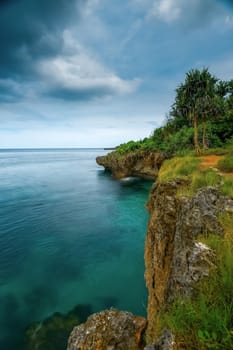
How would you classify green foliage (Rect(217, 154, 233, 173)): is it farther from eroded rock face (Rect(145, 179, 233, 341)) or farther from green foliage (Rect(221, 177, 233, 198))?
green foliage (Rect(221, 177, 233, 198))

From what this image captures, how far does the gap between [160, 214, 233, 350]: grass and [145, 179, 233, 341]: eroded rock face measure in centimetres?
25

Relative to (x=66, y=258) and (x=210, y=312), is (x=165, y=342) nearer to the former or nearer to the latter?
(x=210, y=312)

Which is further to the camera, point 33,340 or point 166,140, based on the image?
point 166,140

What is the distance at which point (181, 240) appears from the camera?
5246 mm

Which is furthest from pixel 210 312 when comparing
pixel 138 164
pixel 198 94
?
pixel 138 164

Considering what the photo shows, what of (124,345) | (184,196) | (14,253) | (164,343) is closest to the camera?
(164,343)

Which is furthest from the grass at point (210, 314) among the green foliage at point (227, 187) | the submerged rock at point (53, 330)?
the submerged rock at point (53, 330)

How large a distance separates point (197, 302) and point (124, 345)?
2140 mm

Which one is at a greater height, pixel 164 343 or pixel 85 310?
pixel 164 343

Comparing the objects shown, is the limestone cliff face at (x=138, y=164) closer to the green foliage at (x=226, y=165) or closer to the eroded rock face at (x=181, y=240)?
the green foliage at (x=226, y=165)

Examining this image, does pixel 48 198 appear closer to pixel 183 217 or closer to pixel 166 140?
pixel 166 140

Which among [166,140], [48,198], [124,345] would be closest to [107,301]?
[124,345]

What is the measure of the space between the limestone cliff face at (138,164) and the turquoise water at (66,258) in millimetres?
15255

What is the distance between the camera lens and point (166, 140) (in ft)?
143
